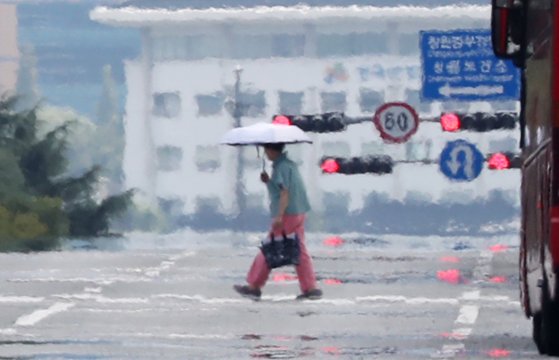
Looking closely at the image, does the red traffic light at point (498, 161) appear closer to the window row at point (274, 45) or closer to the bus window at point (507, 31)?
the bus window at point (507, 31)

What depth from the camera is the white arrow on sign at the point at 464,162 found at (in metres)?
41.7

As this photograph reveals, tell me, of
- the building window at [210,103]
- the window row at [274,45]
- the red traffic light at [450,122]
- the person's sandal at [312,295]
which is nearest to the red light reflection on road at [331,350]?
the person's sandal at [312,295]

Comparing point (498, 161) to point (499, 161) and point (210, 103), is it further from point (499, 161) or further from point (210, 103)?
point (210, 103)

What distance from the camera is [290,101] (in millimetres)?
169875

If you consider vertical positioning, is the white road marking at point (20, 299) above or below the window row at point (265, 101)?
above

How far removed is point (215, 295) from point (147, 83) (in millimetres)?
152551

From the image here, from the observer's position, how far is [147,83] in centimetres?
17500

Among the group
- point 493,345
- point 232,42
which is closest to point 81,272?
point 493,345

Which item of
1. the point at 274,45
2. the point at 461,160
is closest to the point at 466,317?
the point at 461,160

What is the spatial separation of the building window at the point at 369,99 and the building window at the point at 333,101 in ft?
4.50

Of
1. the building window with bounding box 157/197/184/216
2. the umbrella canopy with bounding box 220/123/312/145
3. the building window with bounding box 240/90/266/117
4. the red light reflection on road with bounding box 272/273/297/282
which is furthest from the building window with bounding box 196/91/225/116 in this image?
the umbrella canopy with bounding box 220/123/312/145

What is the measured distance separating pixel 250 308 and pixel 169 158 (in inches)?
6029

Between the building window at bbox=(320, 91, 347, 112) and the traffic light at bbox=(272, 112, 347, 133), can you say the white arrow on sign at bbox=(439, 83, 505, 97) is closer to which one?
the traffic light at bbox=(272, 112, 347, 133)

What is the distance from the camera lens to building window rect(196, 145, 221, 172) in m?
170
